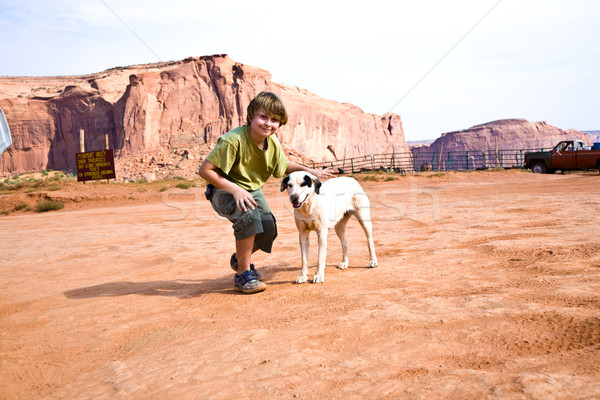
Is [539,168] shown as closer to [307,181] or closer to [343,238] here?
[343,238]

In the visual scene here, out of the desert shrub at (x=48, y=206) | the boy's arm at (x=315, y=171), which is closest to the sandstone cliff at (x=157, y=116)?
the desert shrub at (x=48, y=206)

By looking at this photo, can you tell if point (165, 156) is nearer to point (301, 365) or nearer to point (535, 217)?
point (535, 217)

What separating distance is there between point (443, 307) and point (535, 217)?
5.93 m

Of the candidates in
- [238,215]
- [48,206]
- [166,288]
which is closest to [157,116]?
[48,206]

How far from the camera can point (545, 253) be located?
4.91 meters

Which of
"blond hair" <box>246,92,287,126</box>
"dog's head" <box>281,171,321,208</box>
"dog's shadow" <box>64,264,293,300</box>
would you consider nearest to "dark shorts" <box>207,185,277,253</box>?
"dog's head" <box>281,171,321,208</box>

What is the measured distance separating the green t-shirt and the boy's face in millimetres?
96

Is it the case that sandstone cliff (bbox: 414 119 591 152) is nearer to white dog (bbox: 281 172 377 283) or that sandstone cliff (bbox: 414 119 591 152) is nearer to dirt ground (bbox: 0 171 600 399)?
white dog (bbox: 281 172 377 283)

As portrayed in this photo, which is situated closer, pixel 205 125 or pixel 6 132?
pixel 6 132

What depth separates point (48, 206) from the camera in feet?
59.2

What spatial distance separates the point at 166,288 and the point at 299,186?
194 cm

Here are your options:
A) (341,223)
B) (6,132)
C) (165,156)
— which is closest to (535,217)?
(341,223)

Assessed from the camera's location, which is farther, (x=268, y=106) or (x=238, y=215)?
(x=238, y=215)

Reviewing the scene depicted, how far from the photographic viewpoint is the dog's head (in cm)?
445
